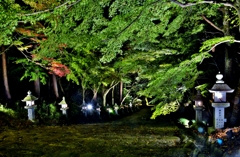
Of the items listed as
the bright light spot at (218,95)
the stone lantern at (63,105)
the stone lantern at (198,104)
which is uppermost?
the bright light spot at (218,95)

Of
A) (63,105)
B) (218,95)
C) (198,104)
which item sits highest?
(218,95)

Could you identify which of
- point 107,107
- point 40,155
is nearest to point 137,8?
point 40,155

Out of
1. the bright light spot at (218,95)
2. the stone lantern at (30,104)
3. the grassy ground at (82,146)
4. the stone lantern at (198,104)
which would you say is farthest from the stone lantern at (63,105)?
the bright light spot at (218,95)

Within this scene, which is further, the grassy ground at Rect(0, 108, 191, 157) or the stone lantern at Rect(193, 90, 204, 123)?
the stone lantern at Rect(193, 90, 204, 123)

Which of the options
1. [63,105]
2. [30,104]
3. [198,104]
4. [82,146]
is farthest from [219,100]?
[63,105]

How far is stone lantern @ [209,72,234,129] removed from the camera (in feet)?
23.8

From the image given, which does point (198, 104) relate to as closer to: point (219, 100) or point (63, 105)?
point (219, 100)

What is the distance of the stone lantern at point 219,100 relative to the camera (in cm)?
725

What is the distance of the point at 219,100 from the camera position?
7.43m

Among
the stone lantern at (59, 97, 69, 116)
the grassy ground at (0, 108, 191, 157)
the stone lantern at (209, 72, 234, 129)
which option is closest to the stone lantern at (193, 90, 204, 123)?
the stone lantern at (209, 72, 234, 129)

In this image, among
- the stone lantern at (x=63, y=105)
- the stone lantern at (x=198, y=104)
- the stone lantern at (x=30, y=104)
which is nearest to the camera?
the stone lantern at (x=198, y=104)

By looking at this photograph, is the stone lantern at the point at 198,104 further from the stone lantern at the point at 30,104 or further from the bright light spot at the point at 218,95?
the stone lantern at the point at 30,104

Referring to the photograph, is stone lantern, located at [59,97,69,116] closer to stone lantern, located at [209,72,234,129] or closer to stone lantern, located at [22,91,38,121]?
stone lantern, located at [22,91,38,121]

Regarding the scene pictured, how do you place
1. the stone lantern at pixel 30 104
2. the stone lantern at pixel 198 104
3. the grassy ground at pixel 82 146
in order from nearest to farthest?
the grassy ground at pixel 82 146
the stone lantern at pixel 198 104
the stone lantern at pixel 30 104
